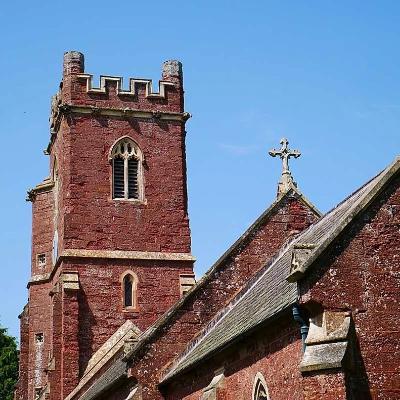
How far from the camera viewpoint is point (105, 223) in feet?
115

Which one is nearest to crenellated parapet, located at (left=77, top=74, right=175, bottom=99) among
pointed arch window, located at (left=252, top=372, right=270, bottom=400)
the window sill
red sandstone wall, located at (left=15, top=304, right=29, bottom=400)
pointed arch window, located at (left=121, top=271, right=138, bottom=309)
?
the window sill

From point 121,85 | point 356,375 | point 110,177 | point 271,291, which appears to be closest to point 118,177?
point 110,177

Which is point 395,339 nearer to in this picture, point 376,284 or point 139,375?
point 376,284

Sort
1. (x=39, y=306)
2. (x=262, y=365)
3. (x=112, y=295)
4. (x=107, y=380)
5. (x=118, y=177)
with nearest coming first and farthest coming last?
(x=262, y=365)
(x=107, y=380)
(x=112, y=295)
(x=118, y=177)
(x=39, y=306)

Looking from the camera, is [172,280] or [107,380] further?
[172,280]

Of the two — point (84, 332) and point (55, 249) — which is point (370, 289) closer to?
point (84, 332)

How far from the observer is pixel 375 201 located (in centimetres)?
1570

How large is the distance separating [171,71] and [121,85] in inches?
95.8

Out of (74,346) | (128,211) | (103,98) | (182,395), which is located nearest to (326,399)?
(182,395)

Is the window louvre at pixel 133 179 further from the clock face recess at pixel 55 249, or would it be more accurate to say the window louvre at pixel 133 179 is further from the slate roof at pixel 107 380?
the slate roof at pixel 107 380

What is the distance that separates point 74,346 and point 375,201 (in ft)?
63.9

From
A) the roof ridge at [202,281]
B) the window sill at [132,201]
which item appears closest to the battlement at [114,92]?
the window sill at [132,201]

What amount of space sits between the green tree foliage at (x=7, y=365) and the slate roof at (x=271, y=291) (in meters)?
50.6

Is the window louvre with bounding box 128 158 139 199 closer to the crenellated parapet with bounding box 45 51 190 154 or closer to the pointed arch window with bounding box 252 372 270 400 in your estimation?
the crenellated parapet with bounding box 45 51 190 154
